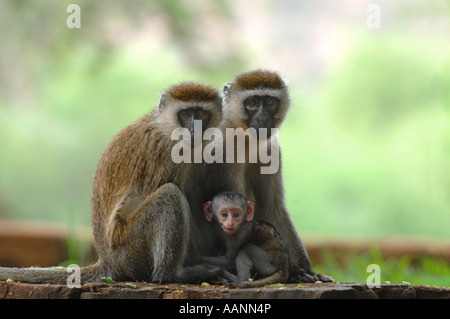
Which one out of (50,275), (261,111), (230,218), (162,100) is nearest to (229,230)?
(230,218)

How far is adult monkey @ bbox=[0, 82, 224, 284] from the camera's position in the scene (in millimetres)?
4527

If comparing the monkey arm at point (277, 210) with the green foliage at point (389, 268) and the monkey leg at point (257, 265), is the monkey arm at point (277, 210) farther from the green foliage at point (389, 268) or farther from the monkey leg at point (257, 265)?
the green foliage at point (389, 268)

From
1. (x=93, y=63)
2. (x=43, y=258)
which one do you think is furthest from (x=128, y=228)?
(x=93, y=63)

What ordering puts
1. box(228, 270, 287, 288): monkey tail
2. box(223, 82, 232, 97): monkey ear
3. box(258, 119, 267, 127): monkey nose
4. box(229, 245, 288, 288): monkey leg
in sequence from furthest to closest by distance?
box(223, 82, 232, 97): monkey ear
box(258, 119, 267, 127): monkey nose
box(229, 245, 288, 288): monkey leg
box(228, 270, 287, 288): monkey tail

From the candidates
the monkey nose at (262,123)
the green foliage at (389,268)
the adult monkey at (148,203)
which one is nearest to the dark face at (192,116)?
the adult monkey at (148,203)

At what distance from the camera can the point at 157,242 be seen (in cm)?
455

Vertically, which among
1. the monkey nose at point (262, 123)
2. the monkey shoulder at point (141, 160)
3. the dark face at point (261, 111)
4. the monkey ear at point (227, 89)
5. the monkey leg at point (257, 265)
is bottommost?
the monkey leg at point (257, 265)

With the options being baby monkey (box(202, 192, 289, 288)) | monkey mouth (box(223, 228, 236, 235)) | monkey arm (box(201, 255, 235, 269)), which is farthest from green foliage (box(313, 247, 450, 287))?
monkey mouth (box(223, 228, 236, 235))

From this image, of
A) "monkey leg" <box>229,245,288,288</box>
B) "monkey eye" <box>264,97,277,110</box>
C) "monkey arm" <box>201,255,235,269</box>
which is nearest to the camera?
"monkey leg" <box>229,245,288,288</box>

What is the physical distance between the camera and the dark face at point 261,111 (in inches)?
200

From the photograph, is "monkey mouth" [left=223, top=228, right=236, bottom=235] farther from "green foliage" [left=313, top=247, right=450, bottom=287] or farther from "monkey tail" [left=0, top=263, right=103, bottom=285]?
"green foliage" [left=313, top=247, right=450, bottom=287]

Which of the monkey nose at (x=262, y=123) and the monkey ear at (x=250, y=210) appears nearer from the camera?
the monkey ear at (x=250, y=210)

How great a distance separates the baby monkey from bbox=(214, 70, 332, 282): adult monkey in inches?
12.2

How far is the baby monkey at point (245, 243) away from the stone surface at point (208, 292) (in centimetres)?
48
